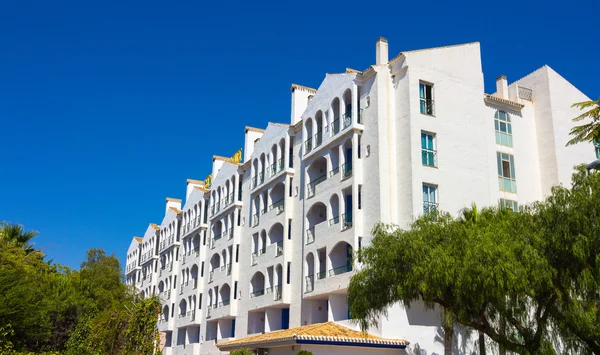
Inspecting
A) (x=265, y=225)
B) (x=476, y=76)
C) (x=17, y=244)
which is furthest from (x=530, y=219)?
Answer: (x=17, y=244)

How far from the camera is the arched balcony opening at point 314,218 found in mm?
39844

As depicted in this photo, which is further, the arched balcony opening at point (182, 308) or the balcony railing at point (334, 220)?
the arched balcony opening at point (182, 308)

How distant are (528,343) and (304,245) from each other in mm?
19406

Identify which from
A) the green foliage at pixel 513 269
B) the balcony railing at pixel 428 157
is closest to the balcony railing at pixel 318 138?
the balcony railing at pixel 428 157

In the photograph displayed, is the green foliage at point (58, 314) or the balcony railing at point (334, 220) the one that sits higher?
the balcony railing at point (334, 220)

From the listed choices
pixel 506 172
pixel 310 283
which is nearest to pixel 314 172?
pixel 310 283

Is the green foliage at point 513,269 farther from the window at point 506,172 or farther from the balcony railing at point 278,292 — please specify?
the balcony railing at point 278,292

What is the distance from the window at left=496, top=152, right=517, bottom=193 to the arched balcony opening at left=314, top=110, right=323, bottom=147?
37.3 feet

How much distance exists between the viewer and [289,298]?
4134cm

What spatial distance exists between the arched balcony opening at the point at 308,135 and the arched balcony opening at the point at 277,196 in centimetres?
488

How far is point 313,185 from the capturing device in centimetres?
4119

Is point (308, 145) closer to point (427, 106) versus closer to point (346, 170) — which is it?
point (346, 170)

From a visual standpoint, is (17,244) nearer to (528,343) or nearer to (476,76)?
(476,76)

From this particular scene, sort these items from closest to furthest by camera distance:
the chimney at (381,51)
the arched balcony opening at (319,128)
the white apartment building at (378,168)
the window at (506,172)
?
the white apartment building at (378,168) < the chimney at (381,51) < the window at (506,172) < the arched balcony opening at (319,128)
